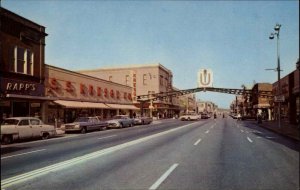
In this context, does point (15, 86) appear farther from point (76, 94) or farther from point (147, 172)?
point (76, 94)

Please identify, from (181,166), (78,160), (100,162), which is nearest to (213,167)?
(181,166)

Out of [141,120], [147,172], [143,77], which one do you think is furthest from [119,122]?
[143,77]

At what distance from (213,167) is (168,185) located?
2800 mm

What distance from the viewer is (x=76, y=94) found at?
40219 mm

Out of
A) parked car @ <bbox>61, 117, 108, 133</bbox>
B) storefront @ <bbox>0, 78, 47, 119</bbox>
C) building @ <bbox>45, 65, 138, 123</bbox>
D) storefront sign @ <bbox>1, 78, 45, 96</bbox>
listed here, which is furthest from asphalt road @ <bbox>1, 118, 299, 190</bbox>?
parked car @ <bbox>61, 117, 108, 133</bbox>

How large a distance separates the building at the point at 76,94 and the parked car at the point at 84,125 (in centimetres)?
153

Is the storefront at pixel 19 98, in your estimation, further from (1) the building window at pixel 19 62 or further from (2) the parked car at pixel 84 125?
(2) the parked car at pixel 84 125

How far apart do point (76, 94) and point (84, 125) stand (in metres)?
12.6

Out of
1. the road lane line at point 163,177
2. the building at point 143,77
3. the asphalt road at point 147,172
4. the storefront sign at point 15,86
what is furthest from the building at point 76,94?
the building at point 143,77

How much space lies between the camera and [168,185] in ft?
23.9

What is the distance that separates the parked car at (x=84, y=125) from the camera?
27516mm

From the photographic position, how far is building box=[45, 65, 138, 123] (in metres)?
32.2

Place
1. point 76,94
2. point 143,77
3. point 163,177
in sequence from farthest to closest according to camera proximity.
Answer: point 143,77 < point 76,94 < point 163,177

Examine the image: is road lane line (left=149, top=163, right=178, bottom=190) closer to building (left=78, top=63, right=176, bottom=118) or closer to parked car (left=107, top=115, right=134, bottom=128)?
parked car (left=107, top=115, right=134, bottom=128)
